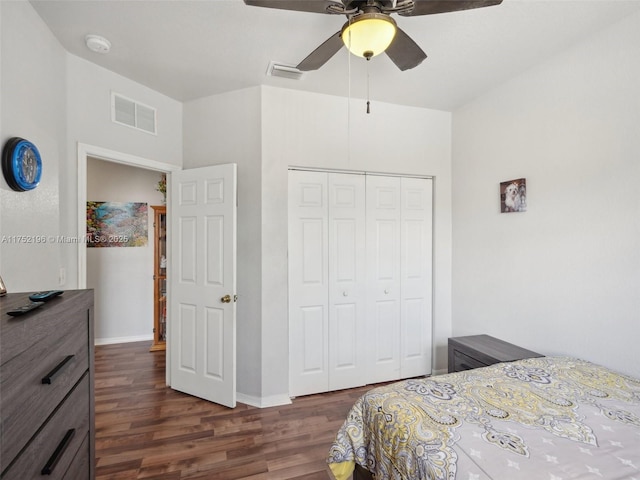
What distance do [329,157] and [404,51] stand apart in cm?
127

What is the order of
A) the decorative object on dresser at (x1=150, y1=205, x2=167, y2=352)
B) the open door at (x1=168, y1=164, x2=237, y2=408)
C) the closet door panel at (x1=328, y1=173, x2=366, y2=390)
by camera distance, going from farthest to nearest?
the decorative object on dresser at (x1=150, y1=205, x2=167, y2=352), the closet door panel at (x1=328, y1=173, x2=366, y2=390), the open door at (x1=168, y1=164, x2=237, y2=408)

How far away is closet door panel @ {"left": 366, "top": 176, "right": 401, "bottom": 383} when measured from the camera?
Answer: 2971 mm

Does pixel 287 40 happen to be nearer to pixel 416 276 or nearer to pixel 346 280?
pixel 346 280

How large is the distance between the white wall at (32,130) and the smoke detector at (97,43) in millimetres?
191

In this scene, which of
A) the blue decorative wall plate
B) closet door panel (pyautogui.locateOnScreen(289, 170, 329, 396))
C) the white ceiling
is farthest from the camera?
closet door panel (pyautogui.locateOnScreen(289, 170, 329, 396))

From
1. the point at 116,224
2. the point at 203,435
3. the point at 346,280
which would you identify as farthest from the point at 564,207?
the point at 116,224

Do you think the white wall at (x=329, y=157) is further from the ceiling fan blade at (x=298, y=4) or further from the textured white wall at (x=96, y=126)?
the ceiling fan blade at (x=298, y=4)

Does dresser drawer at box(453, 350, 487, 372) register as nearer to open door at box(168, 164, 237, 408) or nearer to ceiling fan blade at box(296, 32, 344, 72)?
open door at box(168, 164, 237, 408)

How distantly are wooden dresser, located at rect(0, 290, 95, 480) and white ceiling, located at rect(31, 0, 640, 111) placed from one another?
5.51 ft

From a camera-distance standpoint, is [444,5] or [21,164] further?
[21,164]

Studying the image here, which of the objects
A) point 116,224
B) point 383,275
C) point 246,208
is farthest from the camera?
point 116,224

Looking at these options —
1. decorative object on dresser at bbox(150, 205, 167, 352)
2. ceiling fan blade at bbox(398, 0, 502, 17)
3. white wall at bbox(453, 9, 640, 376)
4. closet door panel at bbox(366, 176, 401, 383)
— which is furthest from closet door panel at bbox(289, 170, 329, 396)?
decorative object on dresser at bbox(150, 205, 167, 352)

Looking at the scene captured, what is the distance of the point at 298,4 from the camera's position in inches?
50.8

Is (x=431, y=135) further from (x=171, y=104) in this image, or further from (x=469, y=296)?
(x=171, y=104)
